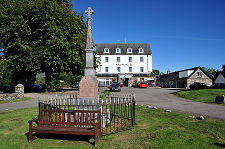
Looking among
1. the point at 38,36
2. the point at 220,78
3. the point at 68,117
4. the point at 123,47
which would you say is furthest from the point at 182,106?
the point at 220,78

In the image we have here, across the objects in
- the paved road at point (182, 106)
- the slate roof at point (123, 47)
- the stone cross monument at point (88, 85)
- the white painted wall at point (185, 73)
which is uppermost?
the slate roof at point (123, 47)

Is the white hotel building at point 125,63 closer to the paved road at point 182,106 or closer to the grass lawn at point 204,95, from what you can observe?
the grass lawn at point 204,95

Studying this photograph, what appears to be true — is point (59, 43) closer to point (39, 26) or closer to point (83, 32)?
point (39, 26)

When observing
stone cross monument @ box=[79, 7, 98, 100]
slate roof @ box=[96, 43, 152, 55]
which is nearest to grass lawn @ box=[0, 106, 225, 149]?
stone cross monument @ box=[79, 7, 98, 100]

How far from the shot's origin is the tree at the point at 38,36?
71.3 feet

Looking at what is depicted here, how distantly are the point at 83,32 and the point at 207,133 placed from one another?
966 inches

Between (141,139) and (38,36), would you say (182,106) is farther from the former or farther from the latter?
(38,36)

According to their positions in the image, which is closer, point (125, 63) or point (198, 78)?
point (198, 78)

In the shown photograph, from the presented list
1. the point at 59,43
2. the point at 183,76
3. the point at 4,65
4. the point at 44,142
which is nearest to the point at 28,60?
the point at 4,65

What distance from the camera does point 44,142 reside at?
17.7 feet

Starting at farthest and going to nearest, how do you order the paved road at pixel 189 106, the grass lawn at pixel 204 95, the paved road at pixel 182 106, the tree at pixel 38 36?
the tree at pixel 38 36 < the grass lawn at pixel 204 95 < the paved road at pixel 182 106 < the paved road at pixel 189 106

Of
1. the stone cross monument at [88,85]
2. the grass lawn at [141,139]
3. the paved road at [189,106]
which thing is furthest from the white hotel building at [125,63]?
the grass lawn at [141,139]

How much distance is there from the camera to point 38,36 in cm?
2386

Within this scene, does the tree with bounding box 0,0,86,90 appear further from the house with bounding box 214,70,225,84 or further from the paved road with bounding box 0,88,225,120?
the house with bounding box 214,70,225,84
